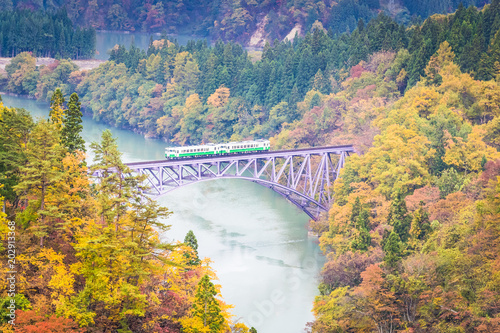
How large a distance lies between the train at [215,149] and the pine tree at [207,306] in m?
24.8

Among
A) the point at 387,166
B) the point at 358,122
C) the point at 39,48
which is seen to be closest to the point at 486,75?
the point at 358,122

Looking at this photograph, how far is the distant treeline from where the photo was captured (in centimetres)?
14688

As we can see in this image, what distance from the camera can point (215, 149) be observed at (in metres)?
68.8

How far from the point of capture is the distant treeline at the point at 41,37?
14688 cm

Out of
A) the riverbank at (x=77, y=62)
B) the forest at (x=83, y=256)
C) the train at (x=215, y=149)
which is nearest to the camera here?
the forest at (x=83, y=256)

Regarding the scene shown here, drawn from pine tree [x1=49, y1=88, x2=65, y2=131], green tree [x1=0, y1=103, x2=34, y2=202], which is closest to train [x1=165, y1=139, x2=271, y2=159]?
pine tree [x1=49, y1=88, x2=65, y2=131]

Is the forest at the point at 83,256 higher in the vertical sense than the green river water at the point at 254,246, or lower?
higher

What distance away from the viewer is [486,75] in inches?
3246

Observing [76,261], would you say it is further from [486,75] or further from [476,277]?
[486,75]

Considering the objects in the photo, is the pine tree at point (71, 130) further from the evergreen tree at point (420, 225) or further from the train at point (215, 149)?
the evergreen tree at point (420, 225)

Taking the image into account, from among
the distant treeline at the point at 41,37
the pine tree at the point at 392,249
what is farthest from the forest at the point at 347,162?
the distant treeline at the point at 41,37

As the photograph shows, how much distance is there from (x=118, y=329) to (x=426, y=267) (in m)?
20.9

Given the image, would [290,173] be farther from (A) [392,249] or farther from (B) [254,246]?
(A) [392,249]

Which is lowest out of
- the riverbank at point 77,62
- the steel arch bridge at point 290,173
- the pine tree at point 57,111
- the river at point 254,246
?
the river at point 254,246
